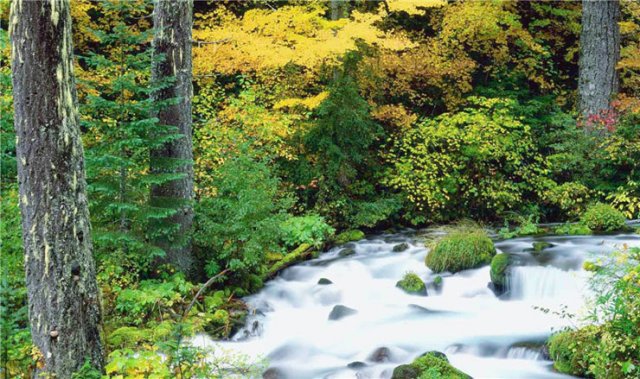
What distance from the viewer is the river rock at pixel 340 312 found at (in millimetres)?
8102

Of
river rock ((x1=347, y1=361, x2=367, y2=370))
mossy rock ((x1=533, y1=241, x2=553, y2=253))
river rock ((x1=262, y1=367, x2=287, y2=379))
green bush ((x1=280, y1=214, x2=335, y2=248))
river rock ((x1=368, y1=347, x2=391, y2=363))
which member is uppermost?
mossy rock ((x1=533, y1=241, x2=553, y2=253))

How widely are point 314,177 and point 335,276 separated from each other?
2.76 meters

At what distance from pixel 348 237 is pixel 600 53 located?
7496 millimetres

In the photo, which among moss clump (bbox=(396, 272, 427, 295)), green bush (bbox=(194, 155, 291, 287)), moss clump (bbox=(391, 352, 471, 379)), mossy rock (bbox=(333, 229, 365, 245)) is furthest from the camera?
mossy rock (bbox=(333, 229, 365, 245))

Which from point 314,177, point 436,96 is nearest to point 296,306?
point 314,177

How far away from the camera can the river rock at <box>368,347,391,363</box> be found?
6750 millimetres

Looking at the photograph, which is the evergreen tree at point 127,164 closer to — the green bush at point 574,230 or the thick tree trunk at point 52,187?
the thick tree trunk at point 52,187

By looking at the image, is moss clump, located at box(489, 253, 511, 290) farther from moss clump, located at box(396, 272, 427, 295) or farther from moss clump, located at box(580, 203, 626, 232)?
moss clump, located at box(580, 203, 626, 232)

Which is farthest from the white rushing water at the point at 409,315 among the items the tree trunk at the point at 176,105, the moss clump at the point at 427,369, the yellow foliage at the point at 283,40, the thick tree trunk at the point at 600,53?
Answer: the thick tree trunk at the point at 600,53

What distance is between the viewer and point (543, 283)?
8344 millimetres

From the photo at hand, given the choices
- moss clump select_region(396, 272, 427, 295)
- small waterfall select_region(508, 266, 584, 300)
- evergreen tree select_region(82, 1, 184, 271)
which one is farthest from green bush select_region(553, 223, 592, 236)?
evergreen tree select_region(82, 1, 184, 271)

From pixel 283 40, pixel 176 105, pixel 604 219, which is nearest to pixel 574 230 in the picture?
pixel 604 219

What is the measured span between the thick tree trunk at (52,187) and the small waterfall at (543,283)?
5.93m

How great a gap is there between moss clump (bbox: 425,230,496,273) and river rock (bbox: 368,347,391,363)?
262 cm
